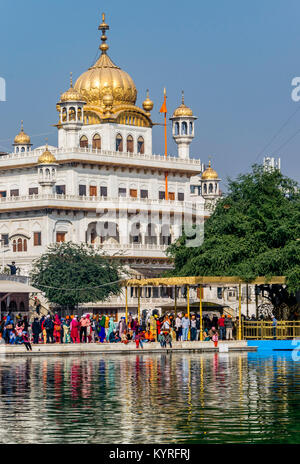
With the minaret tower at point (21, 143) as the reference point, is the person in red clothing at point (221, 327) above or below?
below

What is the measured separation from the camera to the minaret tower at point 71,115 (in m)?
77.4

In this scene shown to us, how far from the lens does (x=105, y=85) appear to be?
82.7 m

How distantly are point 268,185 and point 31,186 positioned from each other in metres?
31.8

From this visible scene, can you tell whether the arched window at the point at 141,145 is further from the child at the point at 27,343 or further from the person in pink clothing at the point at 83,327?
the child at the point at 27,343

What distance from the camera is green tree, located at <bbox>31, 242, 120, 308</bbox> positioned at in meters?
66.8

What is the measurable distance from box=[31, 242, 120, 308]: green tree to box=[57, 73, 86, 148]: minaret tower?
10550mm

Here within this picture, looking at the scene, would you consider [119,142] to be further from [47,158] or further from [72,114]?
[47,158]

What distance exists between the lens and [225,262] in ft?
159

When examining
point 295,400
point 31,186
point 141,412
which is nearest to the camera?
point 141,412

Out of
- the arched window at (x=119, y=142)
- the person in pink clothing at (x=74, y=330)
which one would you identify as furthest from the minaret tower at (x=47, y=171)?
the person in pink clothing at (x=74, y=330)

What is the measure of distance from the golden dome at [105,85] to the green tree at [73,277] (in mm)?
16653

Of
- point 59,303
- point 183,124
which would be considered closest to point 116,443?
point 59,303

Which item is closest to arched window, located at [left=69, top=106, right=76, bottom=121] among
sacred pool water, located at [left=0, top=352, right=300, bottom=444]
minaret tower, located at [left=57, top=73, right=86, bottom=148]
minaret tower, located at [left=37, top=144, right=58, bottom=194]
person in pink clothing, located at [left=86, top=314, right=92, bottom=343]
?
minaret tower, located at [left=57, top=73, right=86, bottom=148]
